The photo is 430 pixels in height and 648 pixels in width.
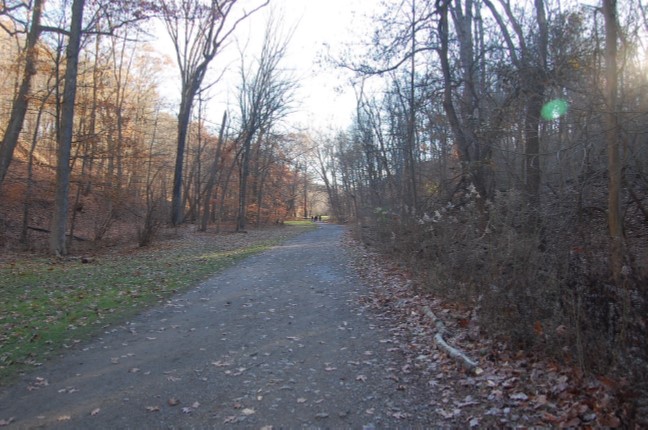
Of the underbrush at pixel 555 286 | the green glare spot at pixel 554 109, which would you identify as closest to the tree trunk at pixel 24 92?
the underbrush at pixel 555 286

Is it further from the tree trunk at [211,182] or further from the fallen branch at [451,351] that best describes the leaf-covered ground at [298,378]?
the tree trunk at [211,182]

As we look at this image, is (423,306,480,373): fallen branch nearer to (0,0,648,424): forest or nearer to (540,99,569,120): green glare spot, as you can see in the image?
(0,0,648,424): forest

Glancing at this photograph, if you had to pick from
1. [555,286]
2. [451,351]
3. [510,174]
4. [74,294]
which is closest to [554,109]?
[510,174]

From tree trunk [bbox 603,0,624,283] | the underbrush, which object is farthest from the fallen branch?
tree trunk [bbox 603,0,624,283]

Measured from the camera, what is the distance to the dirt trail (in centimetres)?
418

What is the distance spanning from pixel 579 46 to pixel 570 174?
8.04 ft

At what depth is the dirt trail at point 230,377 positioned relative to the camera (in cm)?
418

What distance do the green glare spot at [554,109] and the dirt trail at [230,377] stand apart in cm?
481

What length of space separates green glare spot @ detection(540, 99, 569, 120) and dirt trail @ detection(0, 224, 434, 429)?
4.81 meters

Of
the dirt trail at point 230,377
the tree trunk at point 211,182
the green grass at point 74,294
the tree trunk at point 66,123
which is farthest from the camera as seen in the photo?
the tree trunk at point 211,182

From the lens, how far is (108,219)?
66.7 ft

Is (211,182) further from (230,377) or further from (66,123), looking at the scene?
(230,377)

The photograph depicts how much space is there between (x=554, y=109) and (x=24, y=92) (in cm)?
1803

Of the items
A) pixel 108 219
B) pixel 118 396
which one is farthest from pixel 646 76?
pixel 108 219
